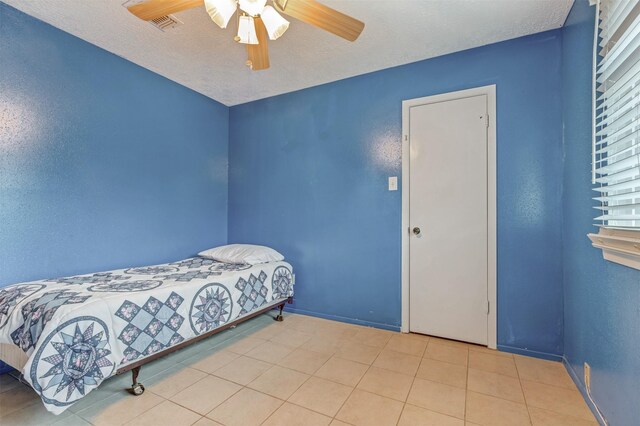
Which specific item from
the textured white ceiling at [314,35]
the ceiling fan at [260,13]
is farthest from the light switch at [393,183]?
the ceiling fan at [260,13]

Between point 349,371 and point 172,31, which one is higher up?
point 172,31

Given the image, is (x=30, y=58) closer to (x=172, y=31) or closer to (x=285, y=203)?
(x=172, y=31)

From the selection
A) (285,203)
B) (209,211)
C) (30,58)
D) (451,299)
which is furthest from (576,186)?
(30,58)

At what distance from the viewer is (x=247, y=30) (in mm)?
1615

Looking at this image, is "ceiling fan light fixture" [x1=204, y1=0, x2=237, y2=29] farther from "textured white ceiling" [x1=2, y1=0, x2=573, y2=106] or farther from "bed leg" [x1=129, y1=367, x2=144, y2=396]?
"bed leg" [x1=129, y1=367, x2=144, y2=396]

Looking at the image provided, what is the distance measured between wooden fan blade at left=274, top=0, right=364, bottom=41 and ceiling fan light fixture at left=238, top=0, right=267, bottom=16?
83mm

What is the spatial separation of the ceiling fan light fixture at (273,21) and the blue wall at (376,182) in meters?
1.46

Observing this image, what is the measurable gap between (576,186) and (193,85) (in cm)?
356

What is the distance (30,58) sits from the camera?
81.1 inches

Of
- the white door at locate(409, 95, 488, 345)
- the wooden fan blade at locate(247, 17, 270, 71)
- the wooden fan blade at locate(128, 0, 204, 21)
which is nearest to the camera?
the wooden fan blade at locate(128, 0, 204, 21)

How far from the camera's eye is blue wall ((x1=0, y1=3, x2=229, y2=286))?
2.00 metres

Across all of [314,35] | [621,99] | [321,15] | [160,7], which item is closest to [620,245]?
[621,99]

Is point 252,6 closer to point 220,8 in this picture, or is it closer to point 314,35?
point 220,8

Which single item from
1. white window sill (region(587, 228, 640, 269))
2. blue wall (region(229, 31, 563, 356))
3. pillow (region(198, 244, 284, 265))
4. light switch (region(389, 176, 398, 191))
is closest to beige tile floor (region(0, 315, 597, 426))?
blue wall (region(229, 31, 563, 356))
